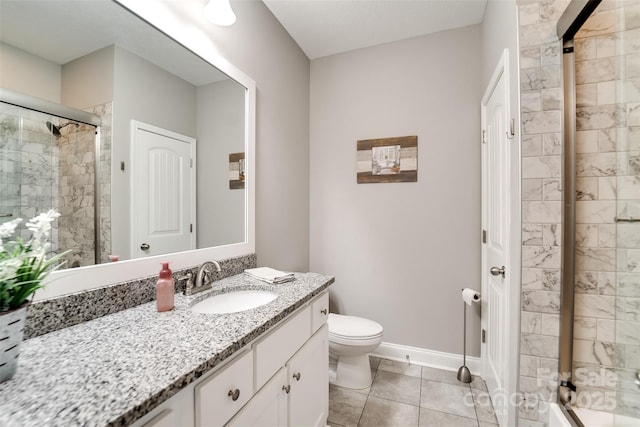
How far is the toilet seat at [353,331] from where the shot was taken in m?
1.79

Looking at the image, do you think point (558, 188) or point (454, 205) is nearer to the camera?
point (558, 188)

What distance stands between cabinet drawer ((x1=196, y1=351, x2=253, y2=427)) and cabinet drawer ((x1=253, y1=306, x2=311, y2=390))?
0.16 ft

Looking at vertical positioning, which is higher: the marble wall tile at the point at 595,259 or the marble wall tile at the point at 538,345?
the marble wall tile at the point at 595,259

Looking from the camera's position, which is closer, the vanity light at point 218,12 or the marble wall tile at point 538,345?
the marble wall tile at point 538,345

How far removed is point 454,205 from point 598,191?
93 centimetres

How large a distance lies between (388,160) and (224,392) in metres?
2.00

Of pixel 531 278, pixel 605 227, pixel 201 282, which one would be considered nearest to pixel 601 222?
pixel 605 227

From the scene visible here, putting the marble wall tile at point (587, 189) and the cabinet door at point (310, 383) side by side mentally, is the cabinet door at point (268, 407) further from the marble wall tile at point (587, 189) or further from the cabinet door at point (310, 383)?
the marble wall tile at point (587, 189)

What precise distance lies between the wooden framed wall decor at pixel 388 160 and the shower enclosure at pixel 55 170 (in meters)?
1.84

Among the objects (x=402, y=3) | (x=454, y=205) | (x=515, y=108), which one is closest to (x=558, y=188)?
(x=515, y=108)

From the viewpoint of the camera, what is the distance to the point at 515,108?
4.27ft

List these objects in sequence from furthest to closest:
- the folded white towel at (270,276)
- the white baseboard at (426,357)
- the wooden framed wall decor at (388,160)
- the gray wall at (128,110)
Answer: the wooden framed wall decor at (388,160), the white baseboard at (426,357), the folded white towel at (270,276), the gray wall at (128,110)

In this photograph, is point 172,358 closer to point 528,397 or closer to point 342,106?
point 528,397

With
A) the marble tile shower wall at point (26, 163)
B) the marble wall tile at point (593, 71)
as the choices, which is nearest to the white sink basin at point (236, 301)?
the marble tile shower wall at point (26, 163)
